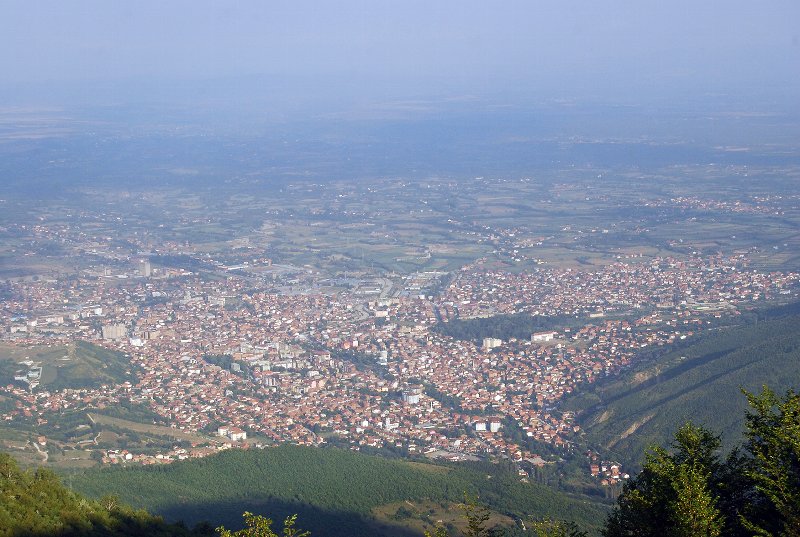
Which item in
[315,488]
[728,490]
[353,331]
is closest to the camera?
[728,490]

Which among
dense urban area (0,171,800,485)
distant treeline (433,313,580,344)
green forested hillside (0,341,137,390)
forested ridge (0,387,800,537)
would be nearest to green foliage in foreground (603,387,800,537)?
forested ridge (0,387,800,537)

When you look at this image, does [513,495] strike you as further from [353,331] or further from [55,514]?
[353,331]

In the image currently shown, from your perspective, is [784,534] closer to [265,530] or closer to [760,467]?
[760,467]

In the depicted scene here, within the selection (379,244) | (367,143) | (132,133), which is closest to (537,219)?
(379,244)

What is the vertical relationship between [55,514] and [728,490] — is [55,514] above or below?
below

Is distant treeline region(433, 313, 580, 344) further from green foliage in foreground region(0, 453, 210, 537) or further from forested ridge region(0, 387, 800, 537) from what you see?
green foliage in foreground region(0, 453, 210, 537)

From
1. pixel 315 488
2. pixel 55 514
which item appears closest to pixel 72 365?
pixel 315 488

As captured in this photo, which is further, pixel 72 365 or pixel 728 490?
pixel 72 365
